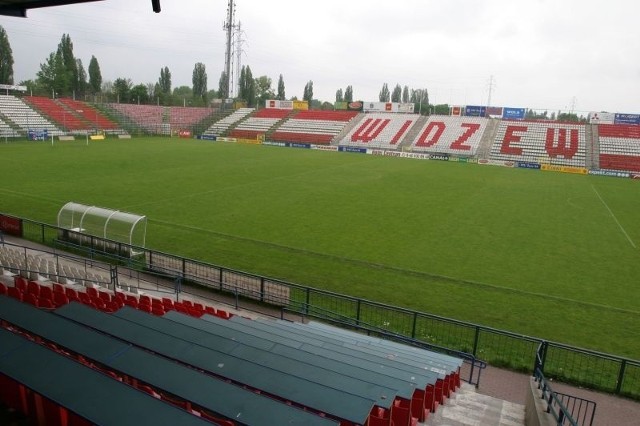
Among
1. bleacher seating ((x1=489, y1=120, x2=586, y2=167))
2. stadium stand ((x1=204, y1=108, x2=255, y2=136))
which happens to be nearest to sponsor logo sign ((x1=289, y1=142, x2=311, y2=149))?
stadium stand ((x1=204, y1=108, x2=255, y2=136))

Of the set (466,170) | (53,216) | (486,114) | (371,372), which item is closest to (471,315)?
(371,372)

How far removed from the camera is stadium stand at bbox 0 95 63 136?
6556 centimetres

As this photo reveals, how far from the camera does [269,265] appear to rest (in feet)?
58.1

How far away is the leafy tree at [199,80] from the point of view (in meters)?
125

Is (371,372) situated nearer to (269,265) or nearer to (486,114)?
(269,265)

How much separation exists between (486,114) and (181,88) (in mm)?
136845

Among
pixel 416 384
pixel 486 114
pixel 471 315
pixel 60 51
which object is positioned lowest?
pixel 471 315

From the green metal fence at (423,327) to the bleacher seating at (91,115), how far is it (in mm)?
64899

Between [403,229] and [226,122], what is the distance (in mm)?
70174

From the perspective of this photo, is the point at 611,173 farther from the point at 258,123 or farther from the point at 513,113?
the point at 258,123

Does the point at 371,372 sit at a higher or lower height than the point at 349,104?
lower

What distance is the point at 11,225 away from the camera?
19.8m

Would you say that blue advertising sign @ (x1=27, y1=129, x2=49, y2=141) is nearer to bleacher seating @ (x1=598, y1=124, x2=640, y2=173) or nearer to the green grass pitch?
the green grass pitch

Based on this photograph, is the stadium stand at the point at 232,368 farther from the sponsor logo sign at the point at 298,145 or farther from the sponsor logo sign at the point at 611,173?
the sponsor logo sign at the point at 298,145
